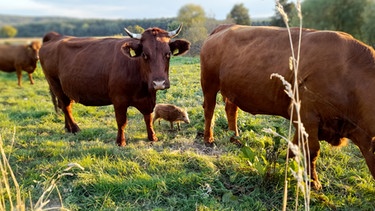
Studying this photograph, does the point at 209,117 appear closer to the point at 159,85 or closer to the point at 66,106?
the point at 159,85

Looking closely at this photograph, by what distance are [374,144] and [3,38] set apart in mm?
3234

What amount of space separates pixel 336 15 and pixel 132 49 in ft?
114

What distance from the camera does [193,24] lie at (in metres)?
13.3

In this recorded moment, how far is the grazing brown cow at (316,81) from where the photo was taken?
386cm

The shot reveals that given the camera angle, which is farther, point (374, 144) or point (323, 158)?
point (323, 158)

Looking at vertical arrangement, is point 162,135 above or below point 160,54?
below

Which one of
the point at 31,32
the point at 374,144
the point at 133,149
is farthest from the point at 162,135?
the point at 31,32

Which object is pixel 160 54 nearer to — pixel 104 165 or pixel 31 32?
pixel 104 165

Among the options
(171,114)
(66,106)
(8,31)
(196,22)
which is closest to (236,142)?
(171,114)

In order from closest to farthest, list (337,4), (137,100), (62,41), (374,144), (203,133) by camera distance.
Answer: (374,144) < (137,100) < (203,133) < (62,41) < (337,4)

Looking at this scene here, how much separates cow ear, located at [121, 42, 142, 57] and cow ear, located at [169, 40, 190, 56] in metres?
0.53

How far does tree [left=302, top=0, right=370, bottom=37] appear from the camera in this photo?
34.5 m

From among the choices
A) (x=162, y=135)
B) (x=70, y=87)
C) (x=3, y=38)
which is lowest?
(x=162, y=135)

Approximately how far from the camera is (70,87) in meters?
6.57
